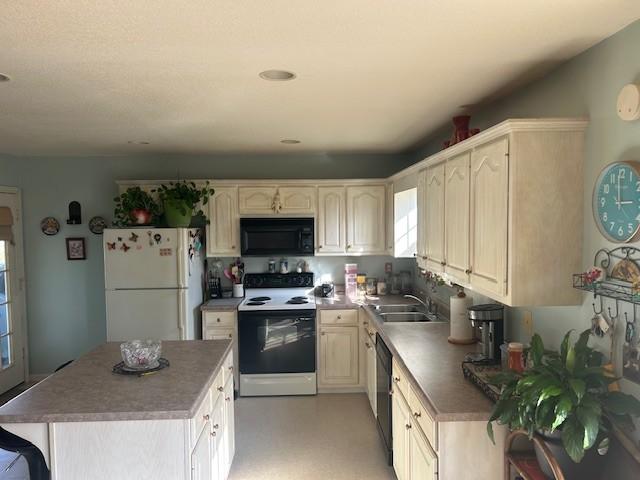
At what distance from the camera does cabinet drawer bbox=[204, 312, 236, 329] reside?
421 cm

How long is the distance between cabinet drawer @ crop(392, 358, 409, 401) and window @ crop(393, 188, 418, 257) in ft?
5.26

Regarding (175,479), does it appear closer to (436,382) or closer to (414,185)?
(436,382)

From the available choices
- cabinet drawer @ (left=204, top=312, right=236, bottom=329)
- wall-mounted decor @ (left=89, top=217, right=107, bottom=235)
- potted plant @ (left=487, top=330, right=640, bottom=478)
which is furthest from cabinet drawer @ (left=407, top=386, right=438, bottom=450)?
wall-mounted decor @ (left=89, top=217, right=107, bottom=235)

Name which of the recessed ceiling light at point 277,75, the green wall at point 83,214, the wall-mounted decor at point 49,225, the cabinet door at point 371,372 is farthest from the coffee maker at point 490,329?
the wall-mounted decor at point 49,225

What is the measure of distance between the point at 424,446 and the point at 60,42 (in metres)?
2.30

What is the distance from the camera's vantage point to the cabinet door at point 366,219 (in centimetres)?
450

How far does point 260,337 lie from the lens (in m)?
4.14

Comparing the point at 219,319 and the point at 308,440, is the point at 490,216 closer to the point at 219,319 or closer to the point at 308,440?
the point at 308,440

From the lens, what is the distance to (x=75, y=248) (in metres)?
4.66

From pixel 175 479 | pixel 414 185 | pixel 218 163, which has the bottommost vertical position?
pixel 175 479

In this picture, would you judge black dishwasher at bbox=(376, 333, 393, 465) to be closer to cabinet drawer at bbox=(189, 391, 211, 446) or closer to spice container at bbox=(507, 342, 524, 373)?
spice container at bbox=(507, 342, 524, 373)

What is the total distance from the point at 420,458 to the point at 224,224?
9.77 feet

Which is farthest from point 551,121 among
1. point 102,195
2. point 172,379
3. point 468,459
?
point 102,195

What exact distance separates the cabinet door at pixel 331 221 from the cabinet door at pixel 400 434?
197 centimetres
